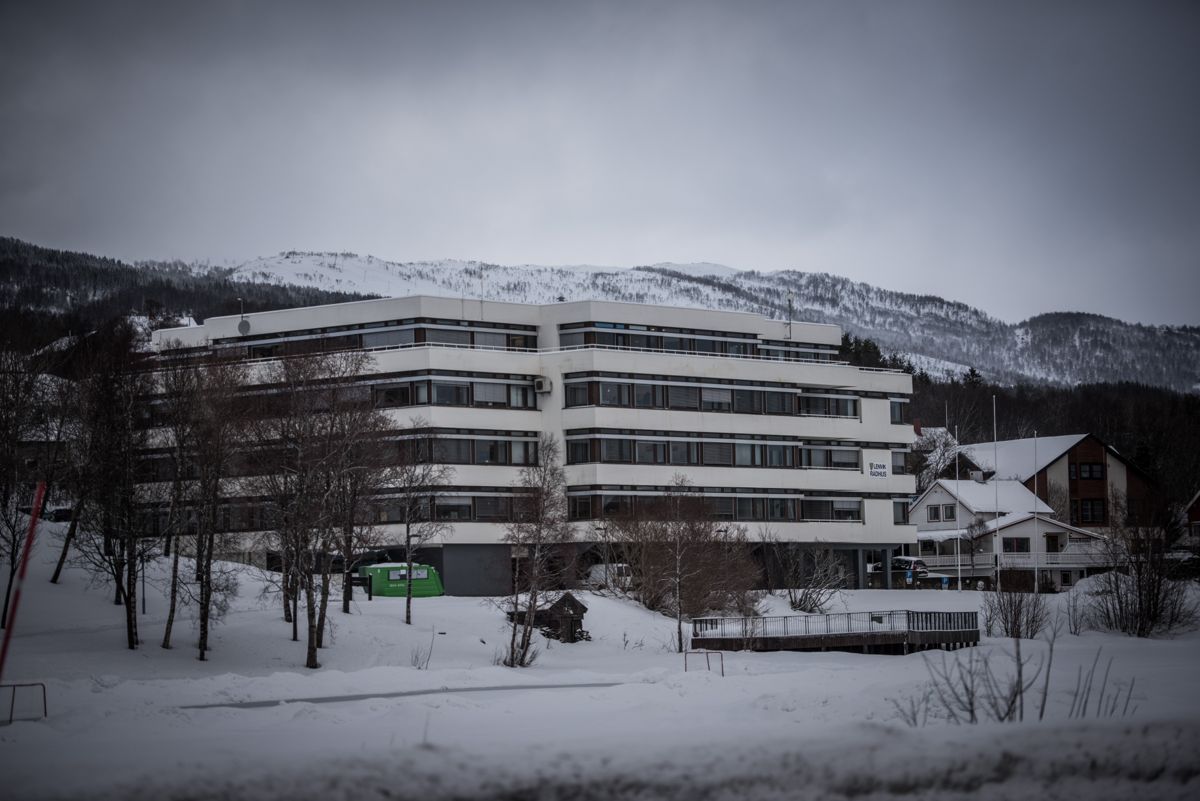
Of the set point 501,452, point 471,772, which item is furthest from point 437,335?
point 471,772

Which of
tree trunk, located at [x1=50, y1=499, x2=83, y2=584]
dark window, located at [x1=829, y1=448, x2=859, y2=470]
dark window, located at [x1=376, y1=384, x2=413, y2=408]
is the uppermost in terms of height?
dark window, located at [x1=376, y1=384, x2=413, y2=408]

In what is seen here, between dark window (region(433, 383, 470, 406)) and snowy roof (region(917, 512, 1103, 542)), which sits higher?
dark window (region(433, 383, 470, 406))

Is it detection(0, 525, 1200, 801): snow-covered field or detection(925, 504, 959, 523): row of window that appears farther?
detection(925, 504, 959, 523): row of window

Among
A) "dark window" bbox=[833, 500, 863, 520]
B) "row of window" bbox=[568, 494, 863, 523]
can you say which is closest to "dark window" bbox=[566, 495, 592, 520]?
"row of window" bbox=[568, 494, 863, 523]

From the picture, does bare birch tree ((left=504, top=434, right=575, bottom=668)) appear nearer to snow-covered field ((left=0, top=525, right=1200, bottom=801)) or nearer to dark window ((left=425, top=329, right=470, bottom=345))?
snow-covered field ((left=0, top=525, right=1200, bottom=801))

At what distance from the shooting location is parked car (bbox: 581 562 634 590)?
250ft

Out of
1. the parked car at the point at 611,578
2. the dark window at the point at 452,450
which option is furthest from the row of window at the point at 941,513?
the dark window at the point at 452,450

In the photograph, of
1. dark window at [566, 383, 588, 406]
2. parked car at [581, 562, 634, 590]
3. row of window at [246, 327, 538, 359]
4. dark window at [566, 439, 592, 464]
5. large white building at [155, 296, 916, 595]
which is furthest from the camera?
row of window at [246, 327, 538, 359]

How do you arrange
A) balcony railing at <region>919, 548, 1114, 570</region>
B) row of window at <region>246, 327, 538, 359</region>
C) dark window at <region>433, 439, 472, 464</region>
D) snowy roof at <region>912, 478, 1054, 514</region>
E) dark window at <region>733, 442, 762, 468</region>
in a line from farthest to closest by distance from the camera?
snowy roof at <region>912, 478, 1054, 514</region> → balcony railing at <region>919, 548, 1114, 570</region> → dark window at <region>733, 442, 762, 468</region> → row of window at <region>246, 327, 538, 359</region> → dark window at <region>433, 439, 472, 464</region>

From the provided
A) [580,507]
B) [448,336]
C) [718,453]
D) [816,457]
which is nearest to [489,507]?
[580,507]

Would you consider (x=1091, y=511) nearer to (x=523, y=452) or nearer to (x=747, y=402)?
(x=747, y=402)

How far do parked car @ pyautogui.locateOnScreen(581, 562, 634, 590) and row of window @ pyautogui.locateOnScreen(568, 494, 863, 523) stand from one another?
4.20 m

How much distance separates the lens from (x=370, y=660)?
52.2 metres

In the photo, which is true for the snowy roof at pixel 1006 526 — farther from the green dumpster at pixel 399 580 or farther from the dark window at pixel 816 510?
the green dumpster at pixel 399 580
